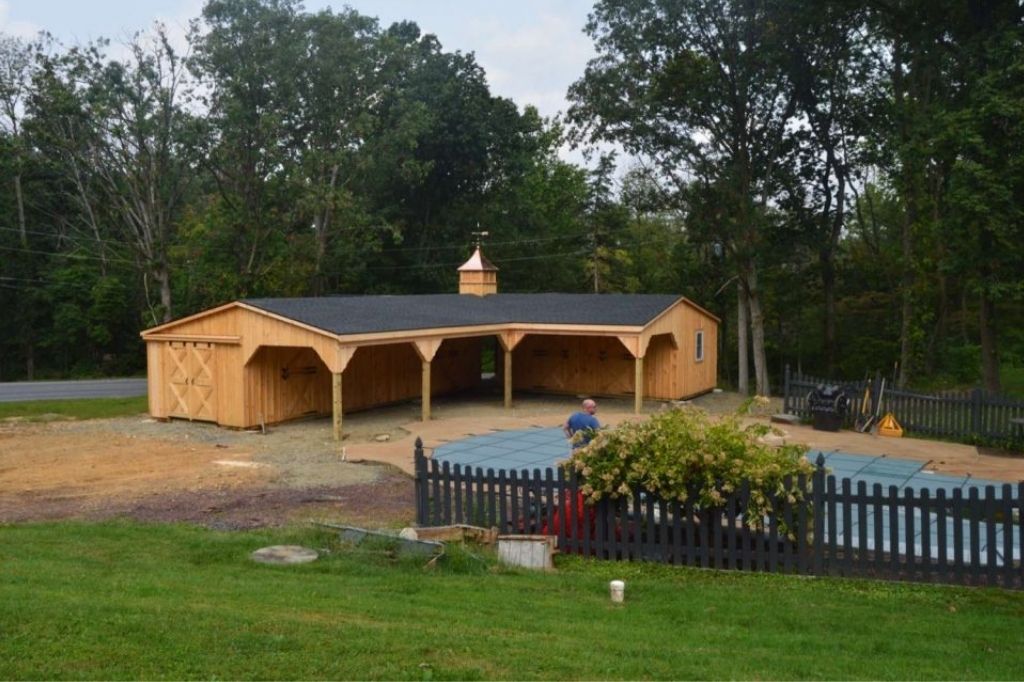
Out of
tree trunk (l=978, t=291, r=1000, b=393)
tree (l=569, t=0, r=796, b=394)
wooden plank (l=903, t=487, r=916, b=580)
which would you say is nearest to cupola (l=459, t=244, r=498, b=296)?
tree (l=569, t=0, r=796, b=394)

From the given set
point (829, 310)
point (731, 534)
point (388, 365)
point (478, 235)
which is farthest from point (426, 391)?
point (829, 310)

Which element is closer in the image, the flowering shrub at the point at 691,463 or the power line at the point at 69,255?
the flowering shrub at the point at 691,463

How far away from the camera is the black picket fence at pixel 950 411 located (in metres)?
18.7

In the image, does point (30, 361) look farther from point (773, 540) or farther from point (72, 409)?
point (773, 540)

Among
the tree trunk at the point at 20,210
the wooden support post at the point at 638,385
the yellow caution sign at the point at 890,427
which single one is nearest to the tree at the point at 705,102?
the wooden support post at the point at 638,385

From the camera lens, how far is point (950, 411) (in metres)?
19.7

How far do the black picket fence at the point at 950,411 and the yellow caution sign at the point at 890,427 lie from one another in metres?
0.41

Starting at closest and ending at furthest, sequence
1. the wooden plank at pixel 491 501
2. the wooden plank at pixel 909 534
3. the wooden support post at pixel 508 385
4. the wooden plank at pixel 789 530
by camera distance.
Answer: the wooden plank at pixel 909 534
the wooden plank at pixel 789 530
the wooden plank at pixel 491 501
the wooden support post at pixel 508 385

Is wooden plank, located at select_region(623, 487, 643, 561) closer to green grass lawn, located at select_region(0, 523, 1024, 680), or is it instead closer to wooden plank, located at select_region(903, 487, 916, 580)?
green grass lawn, located at select_region(0, 523, 1024, 680)

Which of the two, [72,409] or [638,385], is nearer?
[638,385]

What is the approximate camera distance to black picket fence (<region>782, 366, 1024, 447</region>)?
18719 mm

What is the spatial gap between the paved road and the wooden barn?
32.3ft

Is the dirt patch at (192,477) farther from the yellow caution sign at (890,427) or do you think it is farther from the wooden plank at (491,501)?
the yellow caution sign at (890,427)

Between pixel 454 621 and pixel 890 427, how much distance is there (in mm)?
16045
